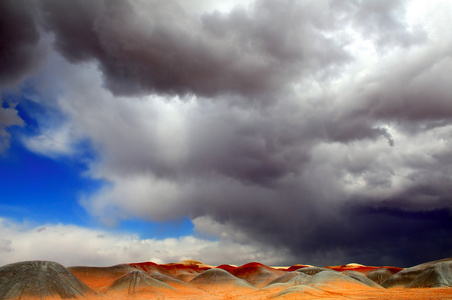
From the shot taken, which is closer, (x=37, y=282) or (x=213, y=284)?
(x=37, y=282)

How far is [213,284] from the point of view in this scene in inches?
5650

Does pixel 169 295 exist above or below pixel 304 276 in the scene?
below

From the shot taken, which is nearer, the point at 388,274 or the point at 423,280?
the point at 423,280

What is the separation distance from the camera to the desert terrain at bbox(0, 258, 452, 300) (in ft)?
263

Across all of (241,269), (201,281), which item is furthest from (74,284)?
(241,269)

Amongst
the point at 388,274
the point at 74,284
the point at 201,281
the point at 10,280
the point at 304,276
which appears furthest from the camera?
the point at 388,274

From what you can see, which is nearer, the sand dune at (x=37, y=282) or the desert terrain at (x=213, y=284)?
the desert terrain at (x=213, y=284)

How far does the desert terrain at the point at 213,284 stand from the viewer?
80.2m

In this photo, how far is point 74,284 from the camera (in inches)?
3659

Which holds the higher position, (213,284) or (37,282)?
(213,284)

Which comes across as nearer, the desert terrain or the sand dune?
the desert terrain

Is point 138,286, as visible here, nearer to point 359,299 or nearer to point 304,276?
point 304,276

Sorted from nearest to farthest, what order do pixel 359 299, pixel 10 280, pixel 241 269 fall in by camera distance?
pixel 359 299 → pixel 10 280 → pixel 241 269

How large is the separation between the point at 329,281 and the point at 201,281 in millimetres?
62293
